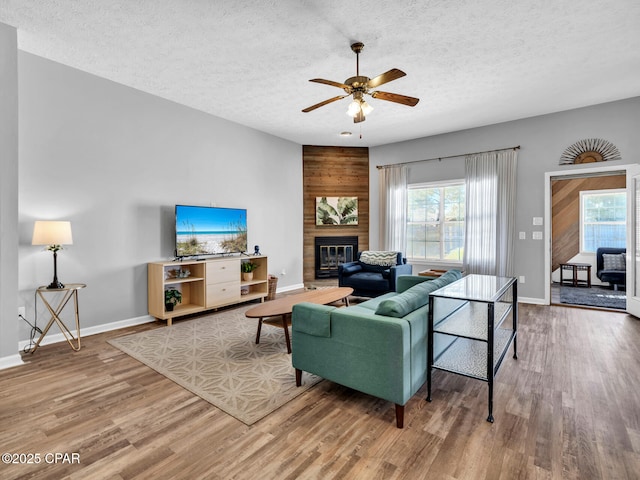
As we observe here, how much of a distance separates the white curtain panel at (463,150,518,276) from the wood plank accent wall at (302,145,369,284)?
2067 mm

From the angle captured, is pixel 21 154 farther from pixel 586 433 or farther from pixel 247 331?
pixel 586 433

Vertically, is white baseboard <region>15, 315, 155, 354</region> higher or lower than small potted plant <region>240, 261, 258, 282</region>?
lower

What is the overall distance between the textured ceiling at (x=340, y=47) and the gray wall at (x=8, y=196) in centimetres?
33

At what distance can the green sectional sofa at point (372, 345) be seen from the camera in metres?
1.87

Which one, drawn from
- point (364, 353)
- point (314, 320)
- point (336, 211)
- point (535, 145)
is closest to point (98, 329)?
point (314, 320)

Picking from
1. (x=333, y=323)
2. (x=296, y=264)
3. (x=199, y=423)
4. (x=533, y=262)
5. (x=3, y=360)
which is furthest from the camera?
(x=296, y=264)

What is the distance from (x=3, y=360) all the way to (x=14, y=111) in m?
2.21

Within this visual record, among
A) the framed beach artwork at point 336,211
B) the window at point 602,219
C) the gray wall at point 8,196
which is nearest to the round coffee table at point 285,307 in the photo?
the gray wall at point 8,196

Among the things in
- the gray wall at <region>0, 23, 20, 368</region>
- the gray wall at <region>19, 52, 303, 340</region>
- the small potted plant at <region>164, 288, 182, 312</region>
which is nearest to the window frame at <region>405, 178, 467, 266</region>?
the gray wall at <region>19, 52, 303, 340</region>

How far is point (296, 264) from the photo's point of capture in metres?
6.49

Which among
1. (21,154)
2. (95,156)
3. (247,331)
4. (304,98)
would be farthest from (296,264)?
(21,154)

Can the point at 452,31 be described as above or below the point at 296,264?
above

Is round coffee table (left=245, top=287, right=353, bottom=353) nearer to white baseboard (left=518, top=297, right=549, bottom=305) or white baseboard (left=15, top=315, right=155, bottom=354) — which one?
white baseboard (left=15, top=315, right=155, bottom=354)

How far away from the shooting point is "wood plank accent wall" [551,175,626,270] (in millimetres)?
6746
